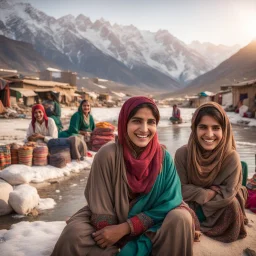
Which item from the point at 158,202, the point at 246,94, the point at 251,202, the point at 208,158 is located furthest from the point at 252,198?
the point at 246,94

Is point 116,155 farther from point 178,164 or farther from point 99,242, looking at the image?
point 178,164

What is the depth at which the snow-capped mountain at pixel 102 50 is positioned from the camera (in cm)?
11656

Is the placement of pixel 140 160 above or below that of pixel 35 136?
above

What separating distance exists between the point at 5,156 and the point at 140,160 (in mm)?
3381

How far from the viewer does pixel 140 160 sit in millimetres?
1820

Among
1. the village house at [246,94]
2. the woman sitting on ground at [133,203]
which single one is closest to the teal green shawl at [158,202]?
the woman sitting on ground at [133,203]

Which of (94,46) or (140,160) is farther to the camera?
(94,46)

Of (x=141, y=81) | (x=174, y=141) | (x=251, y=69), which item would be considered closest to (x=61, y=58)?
(x=141, y=81)

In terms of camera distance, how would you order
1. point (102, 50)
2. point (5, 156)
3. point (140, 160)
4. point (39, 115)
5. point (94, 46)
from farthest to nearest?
point (102, 50)
point (94, 46)
point (39, 115)
point (5, 156)
point (140, 160)

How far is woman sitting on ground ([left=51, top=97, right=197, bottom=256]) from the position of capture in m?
1.69

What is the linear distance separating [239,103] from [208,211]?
63.3 feet

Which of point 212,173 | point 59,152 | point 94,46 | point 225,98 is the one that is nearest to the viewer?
point 212,173

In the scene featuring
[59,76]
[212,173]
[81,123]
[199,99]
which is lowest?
[212,173]

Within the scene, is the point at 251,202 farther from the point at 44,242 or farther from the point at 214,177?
the point at 44,242
